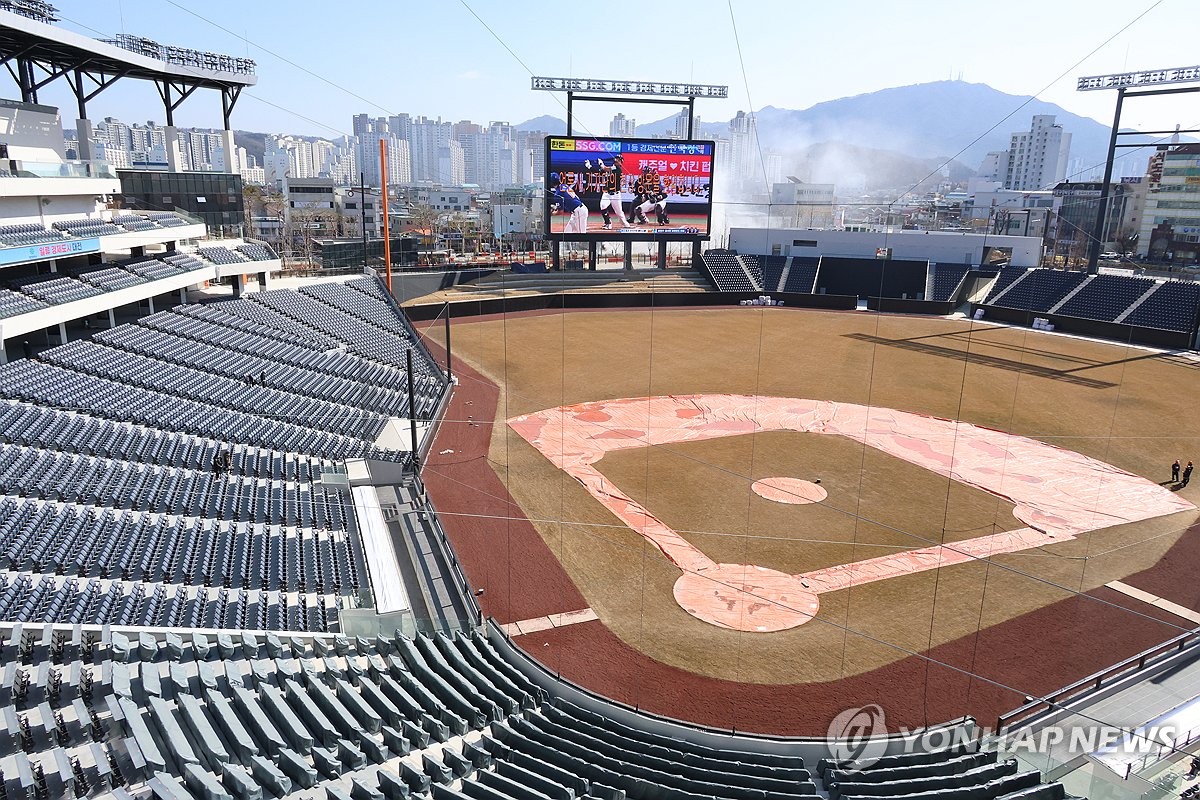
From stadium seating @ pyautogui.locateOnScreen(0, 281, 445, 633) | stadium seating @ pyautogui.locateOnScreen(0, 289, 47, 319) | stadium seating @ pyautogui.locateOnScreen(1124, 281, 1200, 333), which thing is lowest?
stadium seating @ pyautogui.locateOnScreen(0, 281, 445, 633)

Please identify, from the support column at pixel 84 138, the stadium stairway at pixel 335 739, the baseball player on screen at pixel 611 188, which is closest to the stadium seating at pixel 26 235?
the support column at pixel 84 138

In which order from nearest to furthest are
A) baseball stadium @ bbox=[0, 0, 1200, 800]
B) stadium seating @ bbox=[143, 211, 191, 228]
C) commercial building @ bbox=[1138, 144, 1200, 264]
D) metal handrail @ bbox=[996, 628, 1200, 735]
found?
1. baseball stadium @ bbox=[0, 0, 1200, 800]
2. metal handrail @ bbox=[996, 628, 1200, 735]
3. stadium seating @ bbox=[143, 211, 191, 228]
4. commercial building @ bbox=[1138, 144, 1200, 264]

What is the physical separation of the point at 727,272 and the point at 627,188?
13141 millimetres

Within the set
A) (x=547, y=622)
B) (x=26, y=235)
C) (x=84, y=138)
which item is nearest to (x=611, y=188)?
(x=84, y=138)

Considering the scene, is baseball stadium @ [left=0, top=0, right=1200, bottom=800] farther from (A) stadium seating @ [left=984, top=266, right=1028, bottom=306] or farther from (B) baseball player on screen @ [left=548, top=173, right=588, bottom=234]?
(B) baseball player on screen @ [left=548, top=173, right=588, bottom=234]

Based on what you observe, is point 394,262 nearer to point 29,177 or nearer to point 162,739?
point 29,177

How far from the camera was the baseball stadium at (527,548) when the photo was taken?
382 inches

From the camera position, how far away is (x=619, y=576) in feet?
58.5

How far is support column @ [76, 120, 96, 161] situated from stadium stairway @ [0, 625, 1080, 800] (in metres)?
29.1

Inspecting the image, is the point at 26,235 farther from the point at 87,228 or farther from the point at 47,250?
the point at 87,228

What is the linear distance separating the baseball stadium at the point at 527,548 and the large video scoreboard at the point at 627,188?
49.3 feet

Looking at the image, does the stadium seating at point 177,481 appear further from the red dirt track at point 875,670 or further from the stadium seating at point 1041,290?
the stadium seating at point 1041,290

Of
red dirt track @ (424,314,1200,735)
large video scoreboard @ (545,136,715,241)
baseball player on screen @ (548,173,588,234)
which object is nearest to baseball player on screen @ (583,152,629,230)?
large video scoreboard @ (545,136,715,241)

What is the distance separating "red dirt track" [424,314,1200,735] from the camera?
1314cm
